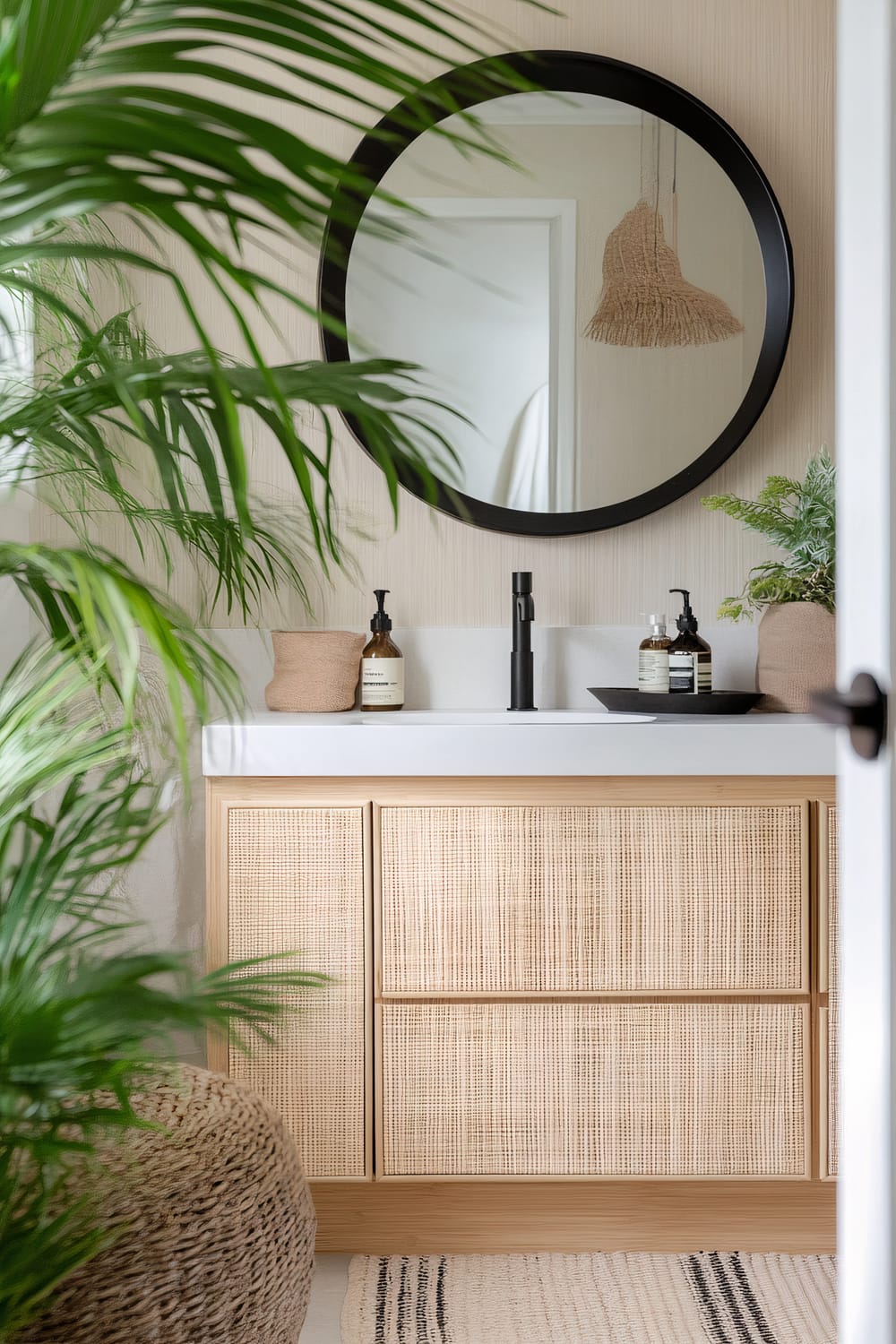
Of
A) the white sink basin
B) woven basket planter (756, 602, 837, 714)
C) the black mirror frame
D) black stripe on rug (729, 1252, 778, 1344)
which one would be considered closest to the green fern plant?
woven basket planter (756, 602, 837, 714)

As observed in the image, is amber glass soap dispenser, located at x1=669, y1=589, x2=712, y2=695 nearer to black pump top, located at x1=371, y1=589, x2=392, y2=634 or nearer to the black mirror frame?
the black mirror frame

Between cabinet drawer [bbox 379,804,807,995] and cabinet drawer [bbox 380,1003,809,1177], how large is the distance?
5 centimetres

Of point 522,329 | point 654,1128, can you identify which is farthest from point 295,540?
point 654,1128

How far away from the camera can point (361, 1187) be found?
5.87 ft

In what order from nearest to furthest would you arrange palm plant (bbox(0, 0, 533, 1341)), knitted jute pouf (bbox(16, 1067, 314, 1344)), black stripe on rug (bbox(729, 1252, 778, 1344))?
palm plant (bbox(0, 0, 533, 1341)), knitted jute pouf (bbox(16, 1067, 314, 1344)), black stripe on rug (bbox(729, 1252, 778, 1344))

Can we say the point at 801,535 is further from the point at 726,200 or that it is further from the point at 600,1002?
the point at 600,1002

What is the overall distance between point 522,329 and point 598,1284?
1663mm

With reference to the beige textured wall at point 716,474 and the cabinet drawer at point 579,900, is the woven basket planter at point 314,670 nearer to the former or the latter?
the beige textured wall at point 716,474

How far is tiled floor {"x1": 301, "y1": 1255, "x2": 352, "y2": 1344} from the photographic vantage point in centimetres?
160

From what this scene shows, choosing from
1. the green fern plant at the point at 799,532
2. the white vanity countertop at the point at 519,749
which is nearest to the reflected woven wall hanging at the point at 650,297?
the green fern plant at the point at 799,532

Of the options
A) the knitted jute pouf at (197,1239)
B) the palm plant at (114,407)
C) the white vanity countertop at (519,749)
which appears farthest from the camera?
the white vanity countertop at (519,749)

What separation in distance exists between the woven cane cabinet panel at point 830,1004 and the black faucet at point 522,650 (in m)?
0.60

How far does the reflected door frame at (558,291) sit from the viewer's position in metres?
2.15

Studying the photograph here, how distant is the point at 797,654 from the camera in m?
2.01
